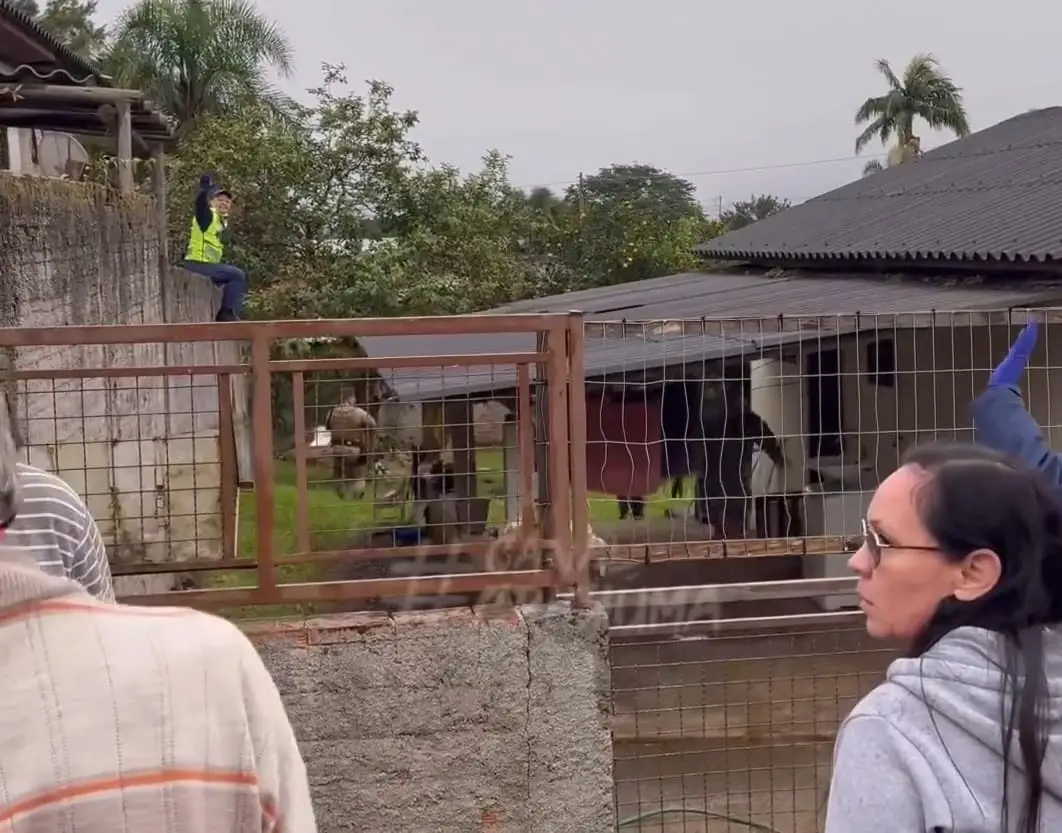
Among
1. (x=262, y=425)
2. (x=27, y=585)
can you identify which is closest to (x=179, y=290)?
(x=262, y=425)

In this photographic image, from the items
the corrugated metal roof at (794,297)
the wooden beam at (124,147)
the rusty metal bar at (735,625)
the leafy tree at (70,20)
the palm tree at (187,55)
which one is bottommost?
the rusty metal bar at (735,625)

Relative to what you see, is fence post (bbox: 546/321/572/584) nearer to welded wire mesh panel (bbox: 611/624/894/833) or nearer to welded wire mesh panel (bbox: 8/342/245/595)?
welded wire mesh panel (bbox: 611/624/894/833)

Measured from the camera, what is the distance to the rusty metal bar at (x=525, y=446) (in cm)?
347

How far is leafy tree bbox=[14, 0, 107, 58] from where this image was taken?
1025 inches

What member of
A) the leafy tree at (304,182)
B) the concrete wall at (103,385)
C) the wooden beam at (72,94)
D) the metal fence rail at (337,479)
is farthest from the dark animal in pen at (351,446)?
the leafy tree at (304,182)

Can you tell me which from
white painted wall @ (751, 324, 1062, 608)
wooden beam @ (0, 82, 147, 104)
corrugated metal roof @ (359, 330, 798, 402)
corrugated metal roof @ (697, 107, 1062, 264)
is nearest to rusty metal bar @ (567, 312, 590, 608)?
corrugated metal roof @ (359, 330, 798, 402)

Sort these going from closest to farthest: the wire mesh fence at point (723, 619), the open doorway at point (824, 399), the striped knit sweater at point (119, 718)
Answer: the striped knit sweater at point (119, 718), the wire mesh fence at point (723, 619), the open doorway at point (824, 399)

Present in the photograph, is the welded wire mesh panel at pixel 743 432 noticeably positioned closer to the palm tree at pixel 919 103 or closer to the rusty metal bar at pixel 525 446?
the rusty metal bar at pixel 525 446

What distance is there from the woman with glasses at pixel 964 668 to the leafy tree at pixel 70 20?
87.7 feet

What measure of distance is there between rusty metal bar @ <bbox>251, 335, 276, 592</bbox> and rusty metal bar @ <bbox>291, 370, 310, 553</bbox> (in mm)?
80

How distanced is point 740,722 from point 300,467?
2.01 metres

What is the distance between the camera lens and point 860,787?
55.6 inches

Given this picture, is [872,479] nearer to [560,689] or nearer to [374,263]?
[560,689]

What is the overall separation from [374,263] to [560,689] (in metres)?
12.4
